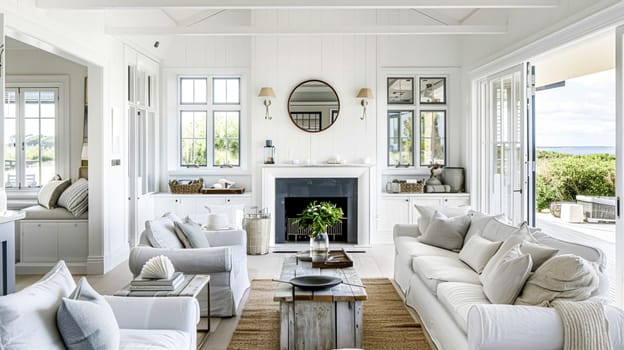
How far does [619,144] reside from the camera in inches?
153

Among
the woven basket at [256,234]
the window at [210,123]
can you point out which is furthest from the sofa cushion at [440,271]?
the window at [210,123]

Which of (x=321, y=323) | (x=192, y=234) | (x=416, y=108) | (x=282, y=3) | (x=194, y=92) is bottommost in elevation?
(x=321, y=323)

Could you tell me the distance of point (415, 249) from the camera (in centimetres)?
488

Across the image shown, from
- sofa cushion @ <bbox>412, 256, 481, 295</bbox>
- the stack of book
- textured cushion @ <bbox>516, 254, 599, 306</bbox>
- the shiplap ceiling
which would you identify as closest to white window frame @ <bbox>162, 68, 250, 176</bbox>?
the shiplap ceiling

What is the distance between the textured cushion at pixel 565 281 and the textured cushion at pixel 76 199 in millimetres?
4962

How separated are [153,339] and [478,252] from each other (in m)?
2.61

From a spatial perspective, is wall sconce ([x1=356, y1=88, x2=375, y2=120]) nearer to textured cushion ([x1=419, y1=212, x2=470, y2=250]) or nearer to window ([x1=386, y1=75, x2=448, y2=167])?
window ([x1=386, y1=75, x2=448, y2=167])

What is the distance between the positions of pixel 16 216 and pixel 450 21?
21.7 ft

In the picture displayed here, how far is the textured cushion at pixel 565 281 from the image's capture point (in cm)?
273

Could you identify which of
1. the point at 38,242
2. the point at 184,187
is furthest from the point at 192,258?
the point at 184,187

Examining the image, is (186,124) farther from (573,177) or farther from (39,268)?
(573,177)

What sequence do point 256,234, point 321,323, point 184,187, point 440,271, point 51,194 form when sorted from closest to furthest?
point 321,323, point 440,271, point 51,194, point 256,234, point 184,187

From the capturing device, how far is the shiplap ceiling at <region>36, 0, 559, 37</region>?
177 inches

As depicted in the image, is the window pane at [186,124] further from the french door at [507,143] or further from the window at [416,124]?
the french door at [507,143]
